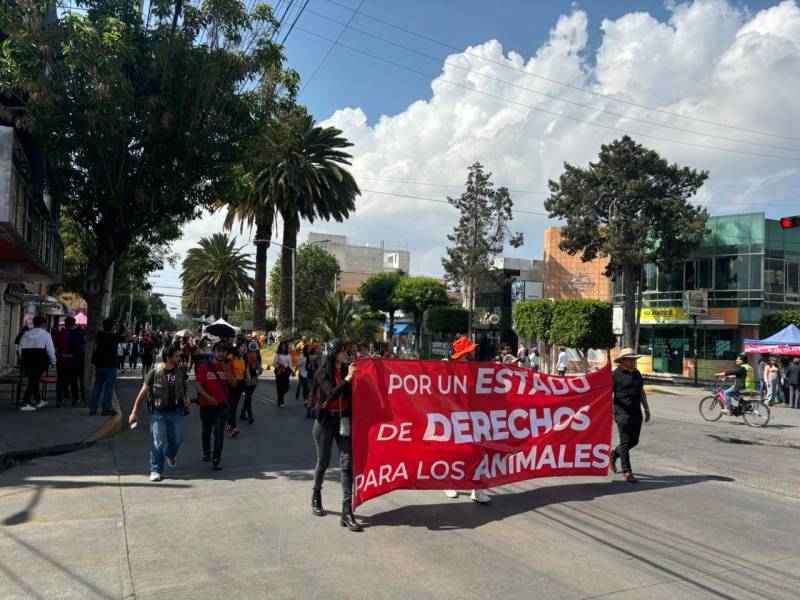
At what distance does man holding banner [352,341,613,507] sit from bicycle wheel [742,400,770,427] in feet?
33.7

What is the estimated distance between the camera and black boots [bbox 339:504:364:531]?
635cm

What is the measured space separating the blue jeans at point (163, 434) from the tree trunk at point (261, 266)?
26.8 metres

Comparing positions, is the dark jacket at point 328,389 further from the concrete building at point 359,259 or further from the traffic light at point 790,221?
the concrete building at point 359,259

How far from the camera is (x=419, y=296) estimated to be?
62281 mm

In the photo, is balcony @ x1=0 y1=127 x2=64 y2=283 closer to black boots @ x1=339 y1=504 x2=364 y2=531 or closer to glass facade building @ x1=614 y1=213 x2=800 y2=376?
black boots @ x1=339 y1=504 x2=364 y2=531

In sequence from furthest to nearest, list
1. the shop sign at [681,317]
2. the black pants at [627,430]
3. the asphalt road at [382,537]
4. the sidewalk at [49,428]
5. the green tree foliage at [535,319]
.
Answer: the green tree foliage at [535,319]
the shop sign at [681,317]
the sidewalk at [49,428]
the black pants at [627,430]
the asphalt road at [382,537]

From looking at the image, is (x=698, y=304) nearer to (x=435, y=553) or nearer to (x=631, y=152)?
(x=631, y=152)

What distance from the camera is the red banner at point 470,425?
695 centimetres

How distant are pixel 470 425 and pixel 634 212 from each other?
3401 centimetres

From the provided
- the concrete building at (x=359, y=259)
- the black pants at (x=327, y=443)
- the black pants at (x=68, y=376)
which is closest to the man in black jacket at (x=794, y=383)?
the black pants at (x=327, y=443)

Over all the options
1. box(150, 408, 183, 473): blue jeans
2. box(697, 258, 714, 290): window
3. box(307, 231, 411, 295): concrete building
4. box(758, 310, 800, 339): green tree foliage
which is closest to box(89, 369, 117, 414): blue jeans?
box(150, 408, 183, 473): blue jeans

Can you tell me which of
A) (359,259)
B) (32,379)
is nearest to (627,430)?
(32,379)

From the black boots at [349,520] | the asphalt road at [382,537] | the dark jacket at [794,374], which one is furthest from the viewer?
the dark jacket at [794,374]

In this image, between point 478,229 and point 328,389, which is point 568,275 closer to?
point 478,229
